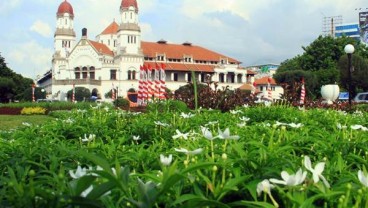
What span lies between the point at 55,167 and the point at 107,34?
77.8 meters

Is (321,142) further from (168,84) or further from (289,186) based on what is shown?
(168,84)

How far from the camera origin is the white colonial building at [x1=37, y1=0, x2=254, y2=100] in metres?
65.1

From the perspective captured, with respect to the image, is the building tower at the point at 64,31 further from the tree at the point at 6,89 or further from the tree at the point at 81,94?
the tree at the point at 6,89

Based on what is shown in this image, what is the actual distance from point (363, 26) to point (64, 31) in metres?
47.3

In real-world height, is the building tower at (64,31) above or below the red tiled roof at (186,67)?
above

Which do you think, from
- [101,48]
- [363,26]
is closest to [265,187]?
[101,48]

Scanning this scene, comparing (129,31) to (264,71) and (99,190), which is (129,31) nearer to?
(264,71)

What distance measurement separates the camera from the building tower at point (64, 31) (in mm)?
70312

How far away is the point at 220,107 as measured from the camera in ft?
37.2

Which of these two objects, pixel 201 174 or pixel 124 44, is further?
pixel 124 44

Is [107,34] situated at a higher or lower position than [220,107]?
higher

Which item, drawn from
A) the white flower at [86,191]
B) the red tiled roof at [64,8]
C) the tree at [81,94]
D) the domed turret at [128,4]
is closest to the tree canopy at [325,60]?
the tree at [81,94]

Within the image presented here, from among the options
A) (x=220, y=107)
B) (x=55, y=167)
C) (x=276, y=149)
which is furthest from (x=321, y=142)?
(x=220, y=107)

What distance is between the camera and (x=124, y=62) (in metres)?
65.1
